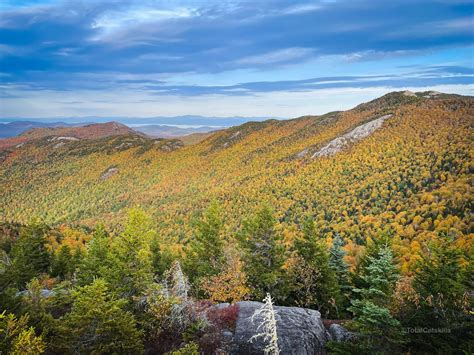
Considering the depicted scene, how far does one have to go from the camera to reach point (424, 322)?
805 inches

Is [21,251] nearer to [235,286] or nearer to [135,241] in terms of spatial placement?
[135,241]

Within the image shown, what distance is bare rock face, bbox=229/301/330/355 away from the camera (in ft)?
66.0

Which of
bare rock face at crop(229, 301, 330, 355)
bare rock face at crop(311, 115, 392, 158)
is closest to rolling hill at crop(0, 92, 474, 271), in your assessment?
bare rock face at crop(311, 115, 392, 158)

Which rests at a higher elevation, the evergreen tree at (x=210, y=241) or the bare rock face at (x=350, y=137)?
the bare rock face at (x=350, y=137)

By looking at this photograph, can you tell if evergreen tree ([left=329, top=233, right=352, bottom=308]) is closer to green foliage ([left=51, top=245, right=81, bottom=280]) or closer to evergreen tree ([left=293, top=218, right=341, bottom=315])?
evergreen tree ([left=293, top=218, right=341, bottom=315])

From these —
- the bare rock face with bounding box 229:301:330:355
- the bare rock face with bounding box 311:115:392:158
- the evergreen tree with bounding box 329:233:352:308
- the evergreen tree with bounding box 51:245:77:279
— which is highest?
the bare rock face with bounding box 311:115:392:158

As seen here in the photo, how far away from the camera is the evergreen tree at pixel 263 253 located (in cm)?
3172

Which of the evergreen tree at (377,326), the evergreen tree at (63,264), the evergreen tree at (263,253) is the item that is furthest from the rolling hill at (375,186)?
the evergreen tree at (377,326)

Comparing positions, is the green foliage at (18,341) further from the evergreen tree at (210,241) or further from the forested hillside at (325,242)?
the evergreen tree at (210,241)

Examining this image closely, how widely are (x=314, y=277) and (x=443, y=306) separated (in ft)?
Answer: 46.5

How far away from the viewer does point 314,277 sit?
32.6m

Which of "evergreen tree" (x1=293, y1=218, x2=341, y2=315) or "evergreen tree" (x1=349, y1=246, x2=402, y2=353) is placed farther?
"evergreen tree" (x1=293, y1=218, x2=341, y2=315)

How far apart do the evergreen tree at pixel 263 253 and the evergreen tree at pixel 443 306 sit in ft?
42.2

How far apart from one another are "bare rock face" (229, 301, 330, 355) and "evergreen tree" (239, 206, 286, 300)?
809 cm
